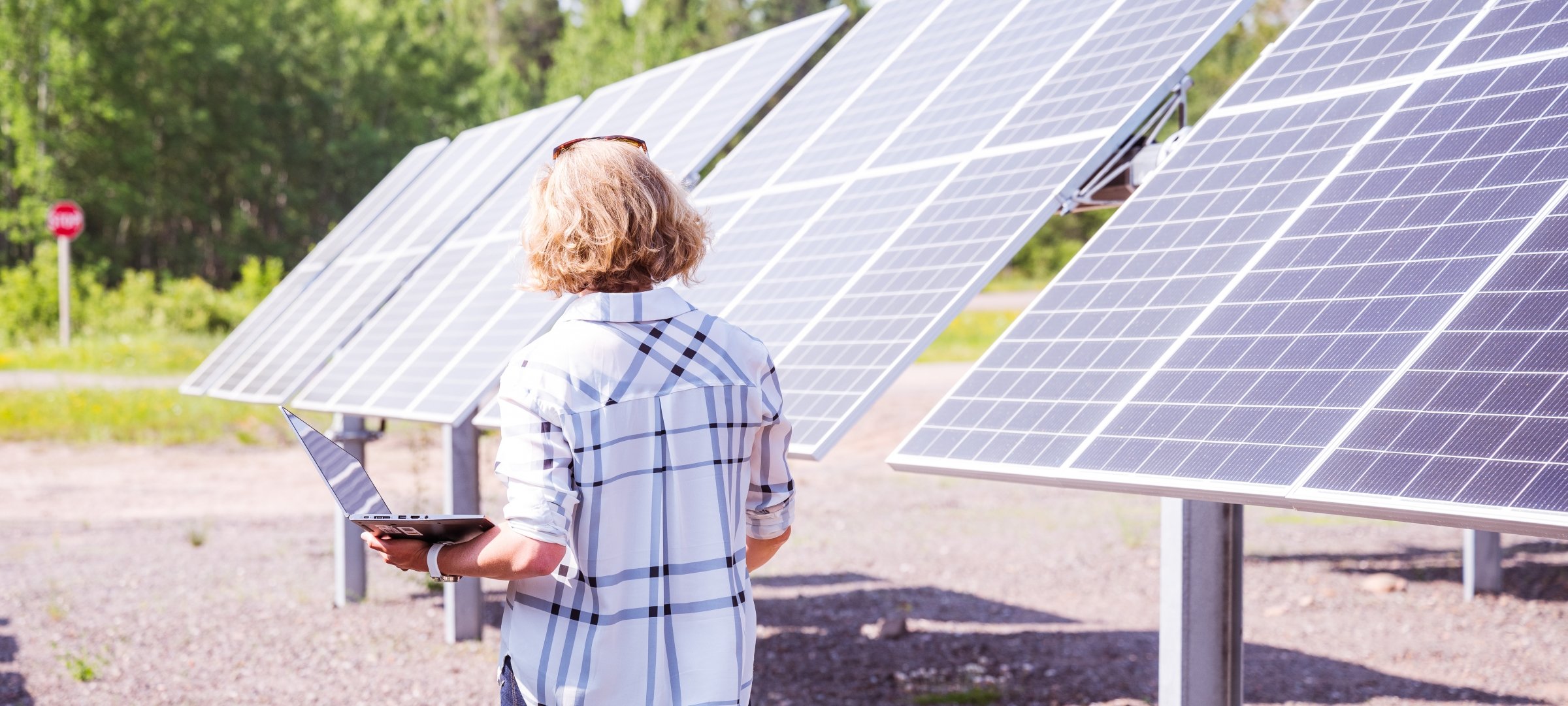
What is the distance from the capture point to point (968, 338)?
3616 centimetres

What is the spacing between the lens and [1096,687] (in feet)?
25.8

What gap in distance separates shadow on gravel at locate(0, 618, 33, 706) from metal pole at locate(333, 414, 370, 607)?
2234 millimetres

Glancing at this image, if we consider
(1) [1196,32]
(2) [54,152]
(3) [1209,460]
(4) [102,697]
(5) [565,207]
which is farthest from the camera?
(2) [54,152]

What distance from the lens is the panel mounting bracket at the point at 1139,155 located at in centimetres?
572

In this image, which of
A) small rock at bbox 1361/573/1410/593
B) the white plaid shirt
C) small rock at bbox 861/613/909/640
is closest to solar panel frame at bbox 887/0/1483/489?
the white plaid shirt

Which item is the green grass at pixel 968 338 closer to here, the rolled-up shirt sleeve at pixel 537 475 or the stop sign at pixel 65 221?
the stop sign at pixel 65 221

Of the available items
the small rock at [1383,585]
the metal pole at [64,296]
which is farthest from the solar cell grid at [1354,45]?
the metal pole at [64,296]

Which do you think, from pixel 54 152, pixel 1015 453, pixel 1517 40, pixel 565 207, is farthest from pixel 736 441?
pixel 54 152

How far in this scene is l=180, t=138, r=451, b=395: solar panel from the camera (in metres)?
14.6

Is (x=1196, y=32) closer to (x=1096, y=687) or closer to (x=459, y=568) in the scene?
(x=1096, y=687)

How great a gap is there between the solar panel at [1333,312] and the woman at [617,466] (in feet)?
4.29

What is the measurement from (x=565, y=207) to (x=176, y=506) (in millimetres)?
15319

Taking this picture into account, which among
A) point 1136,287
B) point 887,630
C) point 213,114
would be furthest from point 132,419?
point 213,114

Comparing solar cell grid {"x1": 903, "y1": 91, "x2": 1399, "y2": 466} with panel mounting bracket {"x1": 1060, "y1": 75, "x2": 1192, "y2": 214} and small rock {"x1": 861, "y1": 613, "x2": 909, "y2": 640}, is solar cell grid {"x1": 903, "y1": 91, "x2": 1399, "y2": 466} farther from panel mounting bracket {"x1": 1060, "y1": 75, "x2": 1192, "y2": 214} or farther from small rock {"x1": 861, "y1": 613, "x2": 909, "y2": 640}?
small rock {"x1": 861, "y1": 613, "x2": 909, "y2": 640}
